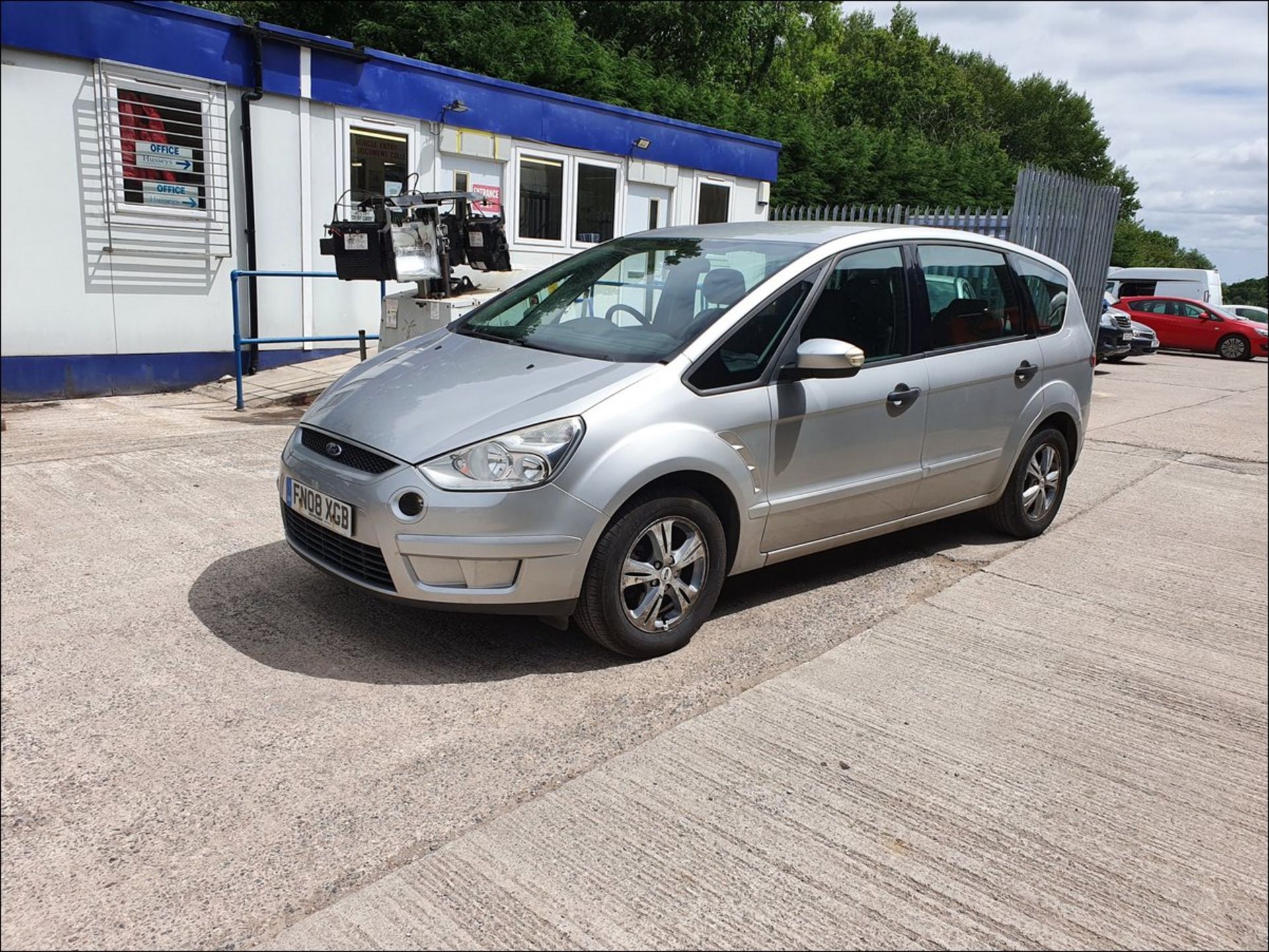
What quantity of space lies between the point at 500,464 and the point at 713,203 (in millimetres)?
12749

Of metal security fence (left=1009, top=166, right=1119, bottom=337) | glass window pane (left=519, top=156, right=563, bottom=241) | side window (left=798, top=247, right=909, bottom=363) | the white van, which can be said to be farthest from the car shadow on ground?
the white van

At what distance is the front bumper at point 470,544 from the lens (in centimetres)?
337

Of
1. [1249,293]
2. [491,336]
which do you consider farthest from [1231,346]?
[1249,293]

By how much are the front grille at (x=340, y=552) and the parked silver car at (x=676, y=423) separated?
13 mm

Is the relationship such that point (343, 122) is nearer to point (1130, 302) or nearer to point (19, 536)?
point (19, 536)

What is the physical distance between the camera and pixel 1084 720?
127 inches

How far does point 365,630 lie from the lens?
3938 mm

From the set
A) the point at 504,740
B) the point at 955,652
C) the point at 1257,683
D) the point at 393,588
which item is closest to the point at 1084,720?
the point at 955,652

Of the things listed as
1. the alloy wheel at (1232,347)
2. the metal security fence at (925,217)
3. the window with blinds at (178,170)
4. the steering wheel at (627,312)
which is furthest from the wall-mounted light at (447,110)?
the alloy wheel at (1232,347)

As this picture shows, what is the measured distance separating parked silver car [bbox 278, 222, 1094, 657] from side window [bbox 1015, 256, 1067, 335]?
0.03m

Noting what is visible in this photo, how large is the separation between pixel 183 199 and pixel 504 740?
Result: 303 inches

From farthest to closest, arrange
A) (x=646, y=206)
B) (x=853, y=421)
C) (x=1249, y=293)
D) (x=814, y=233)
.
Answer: (x=646, y=206) → (x=814, y=233) → (x=853, y=421) → (x=1249, y=293)

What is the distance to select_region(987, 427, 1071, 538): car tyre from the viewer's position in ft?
17.7

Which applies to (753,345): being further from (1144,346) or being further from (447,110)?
(1144,346)
